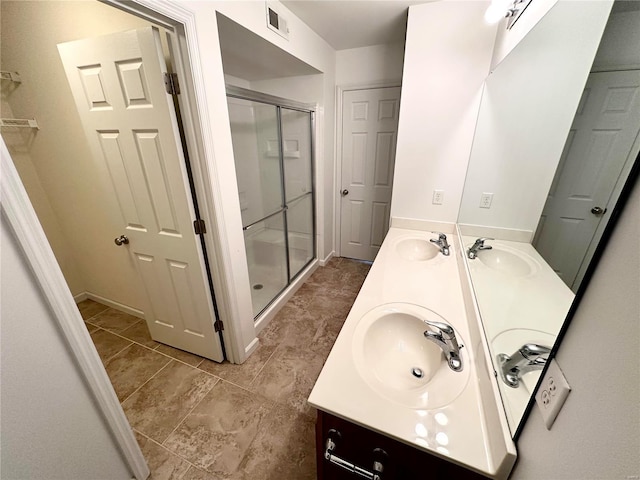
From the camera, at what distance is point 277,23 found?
1.60 meters

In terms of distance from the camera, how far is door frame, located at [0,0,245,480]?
2.16 feet

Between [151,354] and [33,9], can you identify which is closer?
[33,9]

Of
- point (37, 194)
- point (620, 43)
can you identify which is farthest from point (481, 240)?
point (37, 194)

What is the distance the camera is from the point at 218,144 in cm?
131

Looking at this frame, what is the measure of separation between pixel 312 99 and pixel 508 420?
2715mm

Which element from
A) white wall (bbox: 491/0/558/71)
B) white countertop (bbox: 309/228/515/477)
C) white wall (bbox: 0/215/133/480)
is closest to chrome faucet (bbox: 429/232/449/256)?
white countertop (bbox: 309/228/515/477)

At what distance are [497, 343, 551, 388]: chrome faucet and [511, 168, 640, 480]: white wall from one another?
0.20 metres

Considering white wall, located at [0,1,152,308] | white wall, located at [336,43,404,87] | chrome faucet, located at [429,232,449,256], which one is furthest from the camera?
white wall, located at [336,43,404,87]

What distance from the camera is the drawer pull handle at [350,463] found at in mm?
708

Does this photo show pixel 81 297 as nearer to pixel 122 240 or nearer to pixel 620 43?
pixel 122 240

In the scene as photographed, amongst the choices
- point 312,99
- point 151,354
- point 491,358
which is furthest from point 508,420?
point 312,99

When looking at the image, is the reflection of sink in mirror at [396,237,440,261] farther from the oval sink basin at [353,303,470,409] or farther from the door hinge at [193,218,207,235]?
the door hinge at [193,218,207,235]

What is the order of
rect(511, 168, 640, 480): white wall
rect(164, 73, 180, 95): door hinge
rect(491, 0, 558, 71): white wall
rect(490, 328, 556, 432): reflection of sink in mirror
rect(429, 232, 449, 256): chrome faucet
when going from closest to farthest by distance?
rect(511, 168, 640, 480): white wall < rect(490, 328, 556, 432): reflection of sink in mirror < rect(491, 0, 558, 71): white wall < rect(164, 73, 180, 95): door hinge < rect(429, 232, 449, 256): chrome faucet

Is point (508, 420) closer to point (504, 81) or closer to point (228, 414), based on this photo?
point (228, 414)
